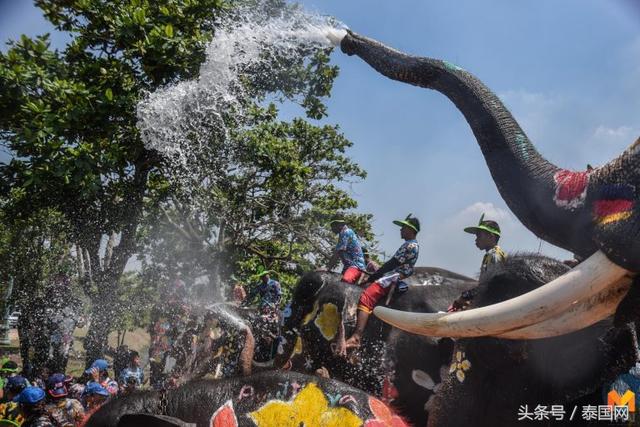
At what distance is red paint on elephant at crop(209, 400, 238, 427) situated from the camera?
9.06 feet

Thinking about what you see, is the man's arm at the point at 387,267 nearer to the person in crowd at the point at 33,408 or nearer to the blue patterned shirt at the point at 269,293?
the blue patterned shirt at the point at 269,293

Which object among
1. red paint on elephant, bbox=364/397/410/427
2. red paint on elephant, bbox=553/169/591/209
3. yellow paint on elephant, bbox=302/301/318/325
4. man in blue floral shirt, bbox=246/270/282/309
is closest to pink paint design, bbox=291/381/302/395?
red paint on elephant, bbox=364/397/410/427

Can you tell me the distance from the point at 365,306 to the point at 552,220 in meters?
3.55

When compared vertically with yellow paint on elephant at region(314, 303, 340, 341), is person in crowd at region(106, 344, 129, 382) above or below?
below

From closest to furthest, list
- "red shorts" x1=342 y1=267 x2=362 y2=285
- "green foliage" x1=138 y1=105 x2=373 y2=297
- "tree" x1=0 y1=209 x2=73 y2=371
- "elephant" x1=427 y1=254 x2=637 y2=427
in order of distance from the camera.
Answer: "elephant" x1=427 y1=254 x2=637 y2=427, "red shorts" x1=342 y1=267 x2=362 y2=285, "green foliage" x1=138 y1=105 x2=373 y2=297, "tree" x1=0 y1=209 x2=73 y2=371

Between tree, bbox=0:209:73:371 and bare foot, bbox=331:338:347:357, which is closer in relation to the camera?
bare foot, bbox=331:338:347:357

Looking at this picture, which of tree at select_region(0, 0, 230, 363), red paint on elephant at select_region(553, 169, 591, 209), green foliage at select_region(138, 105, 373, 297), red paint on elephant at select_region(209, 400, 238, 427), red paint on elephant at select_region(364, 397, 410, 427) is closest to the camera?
red paint on elephant at select_region(553, 169, 591, 209)

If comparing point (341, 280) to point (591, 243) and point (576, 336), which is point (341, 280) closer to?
point (576, 336)

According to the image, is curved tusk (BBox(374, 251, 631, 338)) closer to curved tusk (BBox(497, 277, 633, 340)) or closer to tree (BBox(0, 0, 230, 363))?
curved tusk (BBox(497, 277, 633, 340))

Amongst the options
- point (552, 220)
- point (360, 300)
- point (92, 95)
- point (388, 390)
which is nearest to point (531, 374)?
point (552, 220)

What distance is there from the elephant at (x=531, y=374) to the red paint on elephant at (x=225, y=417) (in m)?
1.12

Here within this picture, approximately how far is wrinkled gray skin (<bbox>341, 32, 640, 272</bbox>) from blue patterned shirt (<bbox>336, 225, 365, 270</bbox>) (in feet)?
13.5

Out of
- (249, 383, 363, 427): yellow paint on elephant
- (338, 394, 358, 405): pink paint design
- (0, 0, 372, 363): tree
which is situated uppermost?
(0, 0, 372, 363): tree

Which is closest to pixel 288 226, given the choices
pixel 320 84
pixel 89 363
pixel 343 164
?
pixel 343 164
